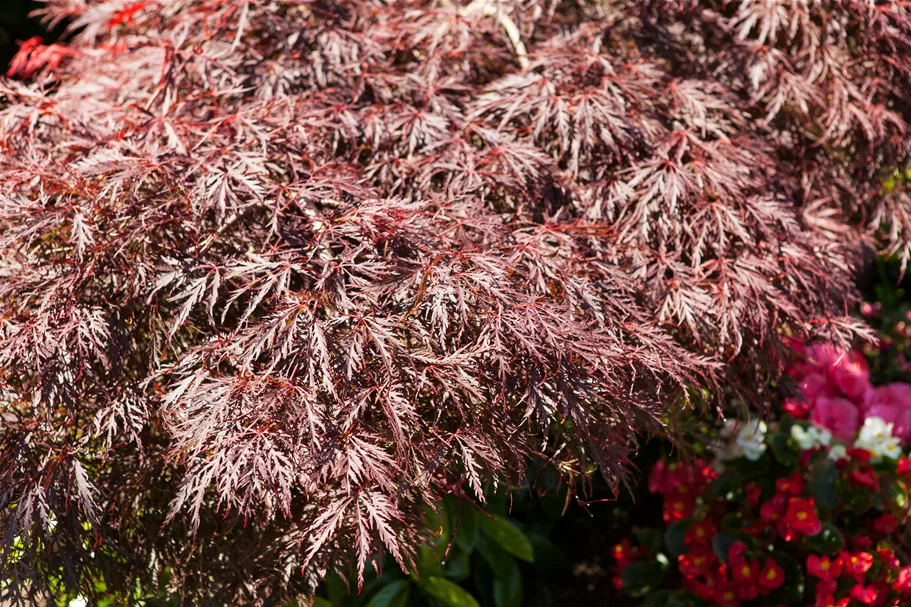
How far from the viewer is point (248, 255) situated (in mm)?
1602

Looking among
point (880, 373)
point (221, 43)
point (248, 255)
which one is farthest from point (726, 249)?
point (880, 373)

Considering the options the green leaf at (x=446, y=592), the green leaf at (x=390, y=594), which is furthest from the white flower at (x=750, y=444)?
the green leaf at (x=390, y=594)

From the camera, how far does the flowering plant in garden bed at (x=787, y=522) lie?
2.14 meters

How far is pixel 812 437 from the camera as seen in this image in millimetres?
2328

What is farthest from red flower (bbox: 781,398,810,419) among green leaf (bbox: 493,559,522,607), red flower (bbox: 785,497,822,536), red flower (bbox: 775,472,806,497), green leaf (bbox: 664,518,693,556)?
green leaf (bbox: 493,559,522,607)

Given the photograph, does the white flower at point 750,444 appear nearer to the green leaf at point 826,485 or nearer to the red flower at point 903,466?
the green leaf at point 826,485

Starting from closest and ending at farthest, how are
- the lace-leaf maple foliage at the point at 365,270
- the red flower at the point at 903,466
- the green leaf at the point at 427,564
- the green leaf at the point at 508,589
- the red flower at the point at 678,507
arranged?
the lace-leaf maple foliage at the point at 365,270 → the green leaf at the point at 427,564 → the red flower at the point at 903,466 → the green leaf at the point at 508,589 → the red flower at the point at 678,507

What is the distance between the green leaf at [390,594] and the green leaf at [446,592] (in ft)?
0.17

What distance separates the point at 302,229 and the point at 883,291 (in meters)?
2.90

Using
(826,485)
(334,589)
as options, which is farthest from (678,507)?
(334,589)

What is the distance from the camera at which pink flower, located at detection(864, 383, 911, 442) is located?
8.07 feet

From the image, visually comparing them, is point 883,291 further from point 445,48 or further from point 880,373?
point 445,48

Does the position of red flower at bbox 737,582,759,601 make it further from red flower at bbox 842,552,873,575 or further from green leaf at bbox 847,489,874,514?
green leaf at bbox 847,489,874,514

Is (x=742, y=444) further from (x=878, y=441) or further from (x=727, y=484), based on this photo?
(x=878, y=441)
